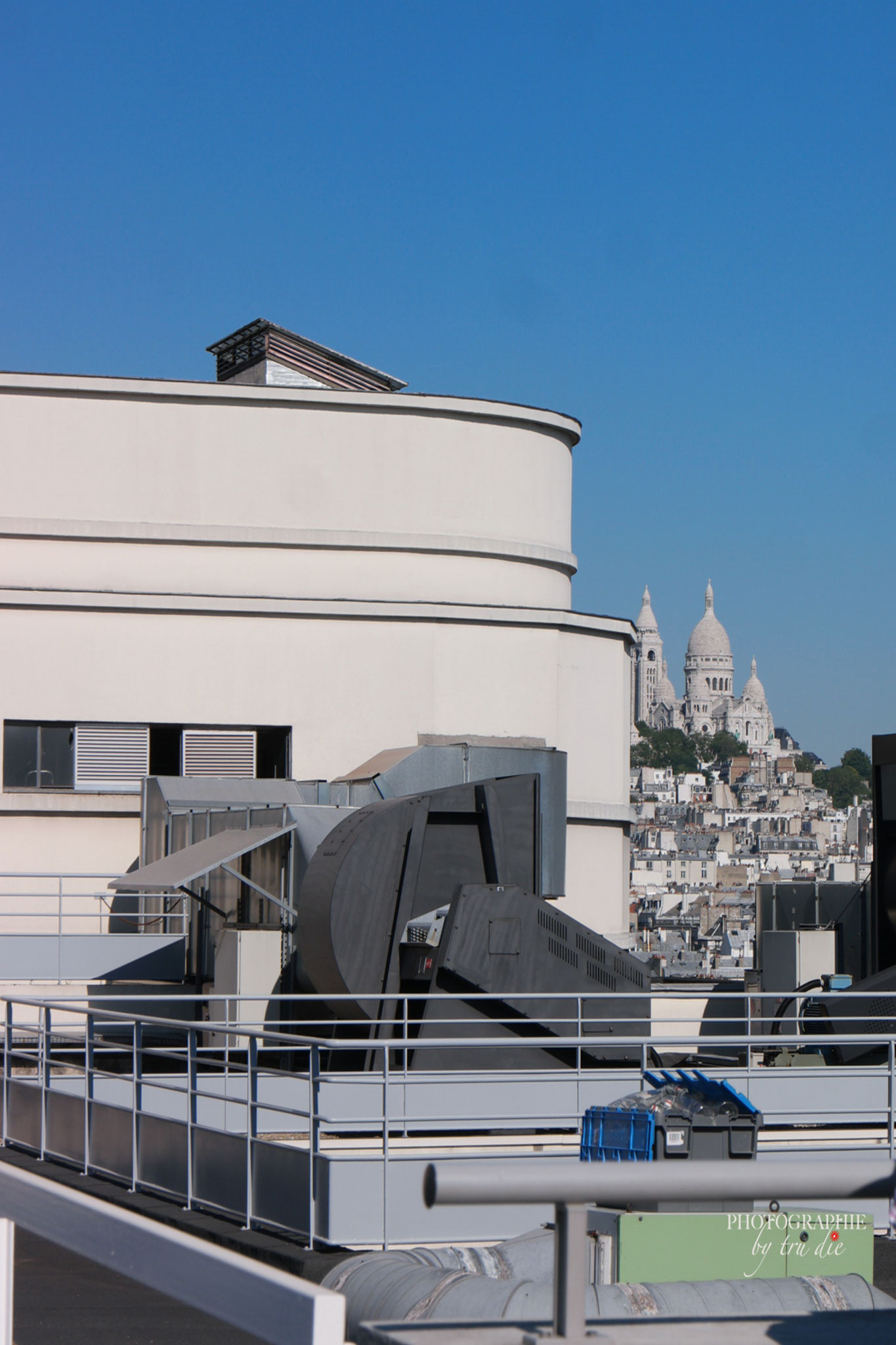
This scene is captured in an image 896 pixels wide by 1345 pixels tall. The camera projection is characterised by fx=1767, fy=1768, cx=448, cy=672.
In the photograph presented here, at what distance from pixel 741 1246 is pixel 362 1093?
7.94 metres

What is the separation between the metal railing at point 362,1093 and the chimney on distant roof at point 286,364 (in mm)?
15136

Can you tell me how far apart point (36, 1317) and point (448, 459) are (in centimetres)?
2103

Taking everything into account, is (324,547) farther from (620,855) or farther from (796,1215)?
(796,1215)

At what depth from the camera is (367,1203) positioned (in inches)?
467

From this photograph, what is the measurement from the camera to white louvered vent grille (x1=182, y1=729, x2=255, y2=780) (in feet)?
92.0

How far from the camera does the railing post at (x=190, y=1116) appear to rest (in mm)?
12758

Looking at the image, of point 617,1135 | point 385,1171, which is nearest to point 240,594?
point 385,1171

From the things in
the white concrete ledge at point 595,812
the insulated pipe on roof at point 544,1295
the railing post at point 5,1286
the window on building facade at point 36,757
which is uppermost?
the window on building facade at point 36,757

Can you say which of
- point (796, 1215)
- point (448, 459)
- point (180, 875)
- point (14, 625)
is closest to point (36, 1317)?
point (796, 1215)

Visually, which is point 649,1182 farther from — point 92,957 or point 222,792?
point 92,957

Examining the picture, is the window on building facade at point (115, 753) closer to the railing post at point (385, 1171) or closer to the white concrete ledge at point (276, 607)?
the white concrete ledge at point (276, 607)

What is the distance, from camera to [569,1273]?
3887 mm

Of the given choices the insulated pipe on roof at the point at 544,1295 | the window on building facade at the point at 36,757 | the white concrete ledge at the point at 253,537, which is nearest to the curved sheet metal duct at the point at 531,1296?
the insulated pipe on roof at the point at 544,1295

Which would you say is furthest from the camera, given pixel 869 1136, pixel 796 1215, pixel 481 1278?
pixel 869 1136
